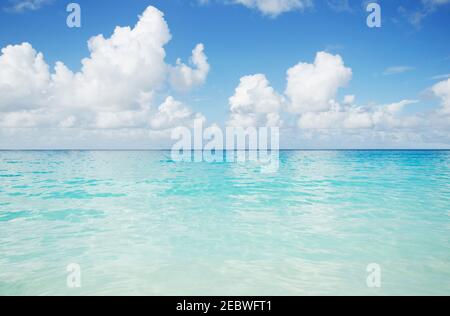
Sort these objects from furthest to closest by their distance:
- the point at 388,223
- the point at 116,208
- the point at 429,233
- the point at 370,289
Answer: the point at 116,208, the point at 388,223, the point at 429,233, the point at 370,289

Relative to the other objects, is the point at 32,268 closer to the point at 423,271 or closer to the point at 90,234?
the point at 90,234

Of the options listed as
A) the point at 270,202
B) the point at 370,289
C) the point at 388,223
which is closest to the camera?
the point at 370,289

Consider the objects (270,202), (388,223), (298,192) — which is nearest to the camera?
(388,223)

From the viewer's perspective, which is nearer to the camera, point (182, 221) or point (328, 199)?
point (182, 221)

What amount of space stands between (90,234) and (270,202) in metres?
9.65

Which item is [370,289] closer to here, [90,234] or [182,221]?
[182,221]

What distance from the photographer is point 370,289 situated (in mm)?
6562

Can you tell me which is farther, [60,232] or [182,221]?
[182,221]

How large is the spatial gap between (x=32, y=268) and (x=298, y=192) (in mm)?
16113

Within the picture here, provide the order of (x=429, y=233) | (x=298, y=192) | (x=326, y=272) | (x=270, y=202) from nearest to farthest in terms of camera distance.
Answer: (x=326, y=272)
(x=429, y=233)
(x=270, y=202)
(x=298, y=192)

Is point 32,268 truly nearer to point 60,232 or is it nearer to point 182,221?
point 60,232

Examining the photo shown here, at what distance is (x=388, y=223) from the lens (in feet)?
38.6
